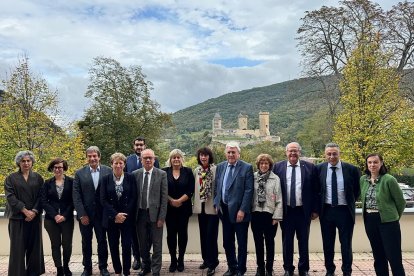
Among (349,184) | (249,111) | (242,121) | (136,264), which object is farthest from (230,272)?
(249,111)

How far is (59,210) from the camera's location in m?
5.82

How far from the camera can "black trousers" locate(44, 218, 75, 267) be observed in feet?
19.1

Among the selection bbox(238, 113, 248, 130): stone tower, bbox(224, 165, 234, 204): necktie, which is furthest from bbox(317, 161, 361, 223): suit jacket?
bbox(238, 113, 248, 130): stone tower

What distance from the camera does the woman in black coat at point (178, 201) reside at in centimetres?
600

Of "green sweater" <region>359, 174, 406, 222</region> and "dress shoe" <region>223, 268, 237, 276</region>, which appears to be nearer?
"green sweater" <region>359, 174, 406, 222</region>

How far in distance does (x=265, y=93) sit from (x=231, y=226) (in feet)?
316

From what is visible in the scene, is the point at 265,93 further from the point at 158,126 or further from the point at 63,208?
the point at 63,208

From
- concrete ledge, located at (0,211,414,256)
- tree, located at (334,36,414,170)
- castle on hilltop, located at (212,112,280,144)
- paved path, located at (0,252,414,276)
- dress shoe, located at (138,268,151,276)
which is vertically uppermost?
castle on hilltop, located at (212,112,280,144)

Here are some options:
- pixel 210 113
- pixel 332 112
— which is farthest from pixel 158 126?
pixel 210 113

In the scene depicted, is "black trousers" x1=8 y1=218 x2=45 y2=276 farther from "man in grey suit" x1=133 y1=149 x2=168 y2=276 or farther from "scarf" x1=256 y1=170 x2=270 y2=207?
"scarf" x1=256 y1=170 x2=270 y2=207

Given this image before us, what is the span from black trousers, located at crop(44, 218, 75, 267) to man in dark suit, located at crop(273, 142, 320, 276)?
2.93 metres

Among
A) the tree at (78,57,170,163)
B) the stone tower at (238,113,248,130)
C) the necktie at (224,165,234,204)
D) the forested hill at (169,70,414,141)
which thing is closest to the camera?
the necktie at (224,165,234,204)

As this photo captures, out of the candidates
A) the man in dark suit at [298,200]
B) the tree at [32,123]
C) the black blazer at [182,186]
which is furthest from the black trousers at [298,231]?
the tree at [32,123]

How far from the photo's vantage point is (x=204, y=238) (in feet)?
20.5
